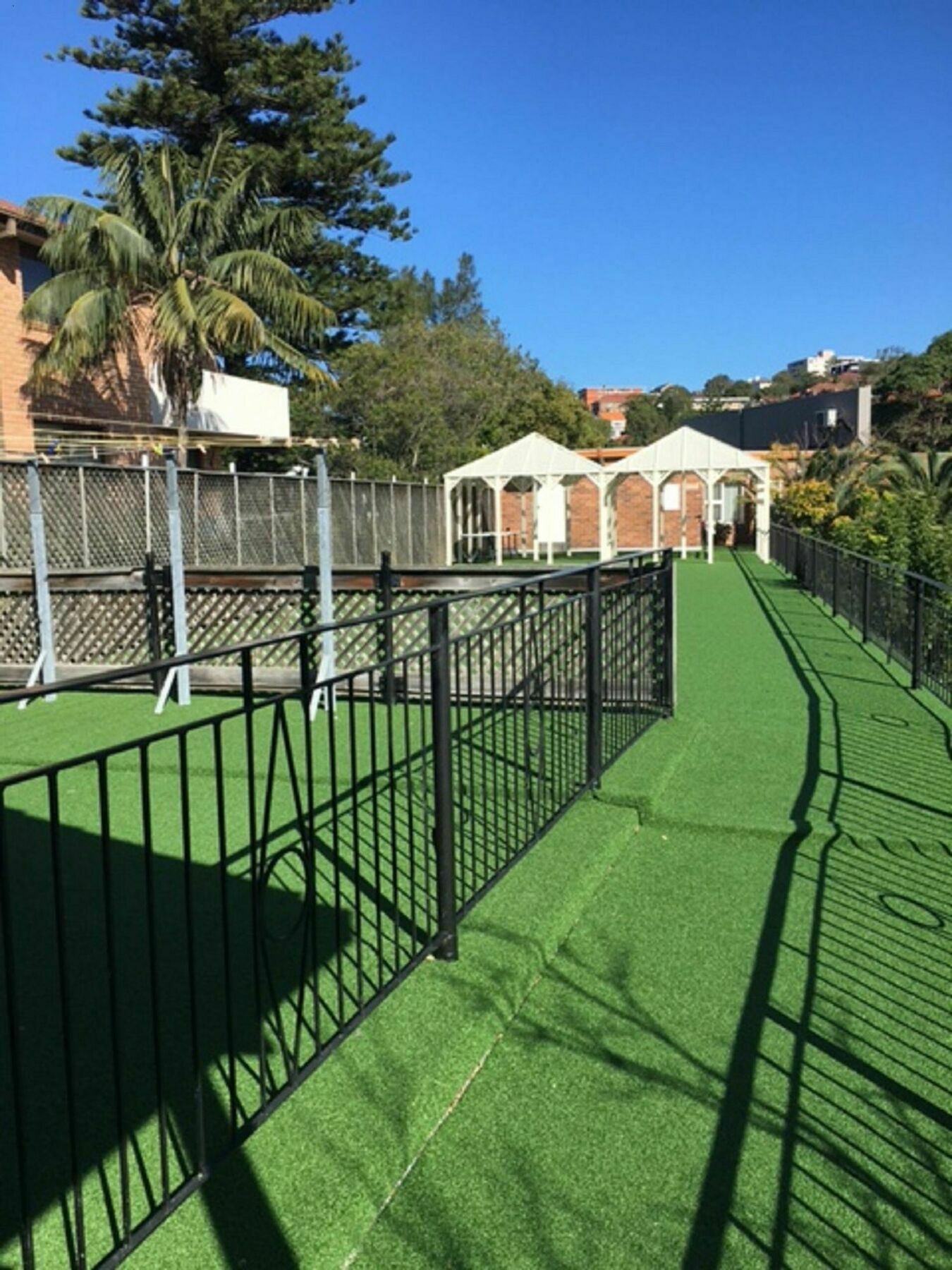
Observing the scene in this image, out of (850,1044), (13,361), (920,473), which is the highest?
(13,361)

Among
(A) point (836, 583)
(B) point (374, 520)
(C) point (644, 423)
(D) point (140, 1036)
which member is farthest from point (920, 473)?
(C) point (644, 423)

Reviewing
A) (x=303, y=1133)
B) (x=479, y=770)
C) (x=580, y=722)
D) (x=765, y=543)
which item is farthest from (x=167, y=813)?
(x=765, y=543)

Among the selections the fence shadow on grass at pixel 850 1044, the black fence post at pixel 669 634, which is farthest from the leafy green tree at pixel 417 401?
the fence shadow on grass at pixel 850 1044

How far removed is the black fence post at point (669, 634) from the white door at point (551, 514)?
14.9 m

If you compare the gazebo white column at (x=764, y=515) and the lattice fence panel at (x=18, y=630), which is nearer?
the lattice fence panel at (x=18, y=630)

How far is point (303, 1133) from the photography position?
2.47 m

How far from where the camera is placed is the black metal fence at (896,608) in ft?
26.8

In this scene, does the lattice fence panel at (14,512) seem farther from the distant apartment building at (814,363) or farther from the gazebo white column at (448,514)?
the distant apartment building at (814,363)

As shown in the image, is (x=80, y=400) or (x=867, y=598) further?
(x=80, y=400)

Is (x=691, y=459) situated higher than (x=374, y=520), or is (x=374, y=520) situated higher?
(x=691, y=459)

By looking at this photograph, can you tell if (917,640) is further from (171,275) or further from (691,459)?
(691,459)

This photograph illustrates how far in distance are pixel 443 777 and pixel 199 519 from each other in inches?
491

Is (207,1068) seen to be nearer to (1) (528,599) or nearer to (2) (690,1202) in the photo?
(2) (690,1202)

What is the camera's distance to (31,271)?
67.8 ft
